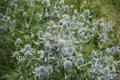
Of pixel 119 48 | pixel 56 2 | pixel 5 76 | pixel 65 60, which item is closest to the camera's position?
pixel 65 60

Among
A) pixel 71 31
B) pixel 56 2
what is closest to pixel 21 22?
pixel 56 2

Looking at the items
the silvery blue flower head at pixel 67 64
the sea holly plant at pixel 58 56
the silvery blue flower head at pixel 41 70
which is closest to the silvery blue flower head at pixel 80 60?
the sea holly plant at pixel 58 56

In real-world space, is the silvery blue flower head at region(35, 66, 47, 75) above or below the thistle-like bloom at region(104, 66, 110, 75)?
above

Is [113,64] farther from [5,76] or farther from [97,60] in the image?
[5,76]

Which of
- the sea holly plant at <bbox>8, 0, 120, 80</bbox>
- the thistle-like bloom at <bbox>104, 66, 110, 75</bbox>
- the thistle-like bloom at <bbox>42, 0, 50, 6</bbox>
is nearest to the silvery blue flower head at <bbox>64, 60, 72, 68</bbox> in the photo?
the sea holly plant at <bbox>8, 0, 120, 80</bbox>

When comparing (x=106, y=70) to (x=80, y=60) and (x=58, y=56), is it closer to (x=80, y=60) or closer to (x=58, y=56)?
(x=80, y=60)

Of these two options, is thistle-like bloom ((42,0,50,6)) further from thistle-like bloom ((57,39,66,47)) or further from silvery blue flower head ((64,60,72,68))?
silvery blue flower head ((64,60,72,68))

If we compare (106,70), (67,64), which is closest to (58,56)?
(67,64)

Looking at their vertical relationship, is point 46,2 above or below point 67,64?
above

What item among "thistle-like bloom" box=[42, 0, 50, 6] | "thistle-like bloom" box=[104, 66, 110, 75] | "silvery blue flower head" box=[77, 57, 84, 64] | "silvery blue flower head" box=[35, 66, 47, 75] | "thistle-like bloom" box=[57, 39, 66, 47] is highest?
"thistle-like bloom" box=[42, 0, 50, 6]

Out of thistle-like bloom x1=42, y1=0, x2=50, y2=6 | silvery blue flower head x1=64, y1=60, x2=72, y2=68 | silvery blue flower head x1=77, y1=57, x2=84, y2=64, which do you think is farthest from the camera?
thistle-like bloom x1=42, y1=0, x2=50, y2=6

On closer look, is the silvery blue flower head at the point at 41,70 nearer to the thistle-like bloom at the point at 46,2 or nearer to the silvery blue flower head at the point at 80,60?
the silvery blue flower head at the point at 80,60

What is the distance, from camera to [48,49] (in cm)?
202

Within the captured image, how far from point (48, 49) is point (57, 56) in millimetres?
69
